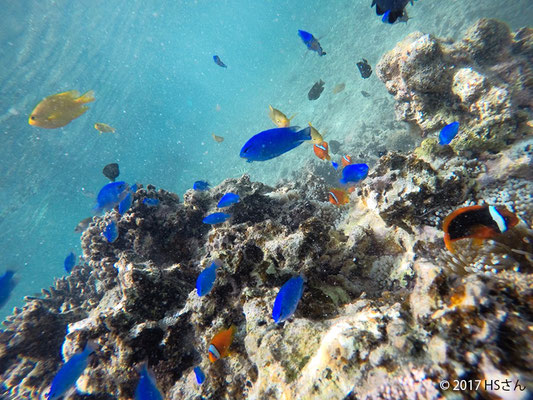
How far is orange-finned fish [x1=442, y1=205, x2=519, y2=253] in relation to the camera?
1.47 metres

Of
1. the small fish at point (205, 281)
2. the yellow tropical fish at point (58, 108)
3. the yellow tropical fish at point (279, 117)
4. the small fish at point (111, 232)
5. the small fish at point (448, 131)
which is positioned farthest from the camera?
the yellow tropical fish at point (58, 108)

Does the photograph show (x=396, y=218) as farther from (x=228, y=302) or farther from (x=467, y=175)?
(x=228, y=302)

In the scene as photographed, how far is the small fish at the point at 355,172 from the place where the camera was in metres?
3.50

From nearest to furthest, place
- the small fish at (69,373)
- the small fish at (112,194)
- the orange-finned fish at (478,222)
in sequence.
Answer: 1. the orange-finned fish at (478,222)
2. the small fish at (69,373)
3. the small fish at (112,194)

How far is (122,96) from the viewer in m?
29.8

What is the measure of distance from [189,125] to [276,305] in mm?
63833

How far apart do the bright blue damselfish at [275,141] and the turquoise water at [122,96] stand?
33.0ft

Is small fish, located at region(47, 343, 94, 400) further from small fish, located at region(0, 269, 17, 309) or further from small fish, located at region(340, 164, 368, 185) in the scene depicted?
small fish, located at region(0, 269, 17, 309)

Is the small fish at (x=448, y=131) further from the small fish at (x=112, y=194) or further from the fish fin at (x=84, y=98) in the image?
the fish fin at (x=84, y=98)

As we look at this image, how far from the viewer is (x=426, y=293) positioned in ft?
4.35

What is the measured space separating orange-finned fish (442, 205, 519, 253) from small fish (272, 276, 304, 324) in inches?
42.4

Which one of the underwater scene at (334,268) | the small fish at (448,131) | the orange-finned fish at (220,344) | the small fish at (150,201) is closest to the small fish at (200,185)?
the underwater scene at (334,268)

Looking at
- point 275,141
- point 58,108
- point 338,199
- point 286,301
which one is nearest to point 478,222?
point 286,301

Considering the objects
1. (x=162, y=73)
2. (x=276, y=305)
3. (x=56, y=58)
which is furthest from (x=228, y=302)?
(x=162, y=73)
